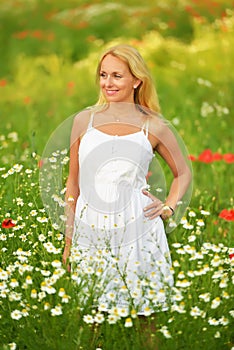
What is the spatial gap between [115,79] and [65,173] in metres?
0.93

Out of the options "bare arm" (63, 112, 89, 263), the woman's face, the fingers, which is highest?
the woman's face

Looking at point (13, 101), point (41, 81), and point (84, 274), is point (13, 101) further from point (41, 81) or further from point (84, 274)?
point (84, 274)

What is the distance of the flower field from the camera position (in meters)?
2.79

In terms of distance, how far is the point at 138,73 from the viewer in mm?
3104

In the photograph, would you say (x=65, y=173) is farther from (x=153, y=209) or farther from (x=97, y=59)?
(x=97, y=59)

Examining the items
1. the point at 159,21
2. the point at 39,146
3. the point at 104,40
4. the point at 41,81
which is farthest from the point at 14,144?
the point at 159,21

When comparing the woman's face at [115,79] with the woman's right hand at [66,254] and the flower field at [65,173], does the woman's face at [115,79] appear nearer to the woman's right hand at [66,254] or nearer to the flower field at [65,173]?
the flower field at [65,173]

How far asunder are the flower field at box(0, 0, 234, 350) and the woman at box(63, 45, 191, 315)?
9 cm

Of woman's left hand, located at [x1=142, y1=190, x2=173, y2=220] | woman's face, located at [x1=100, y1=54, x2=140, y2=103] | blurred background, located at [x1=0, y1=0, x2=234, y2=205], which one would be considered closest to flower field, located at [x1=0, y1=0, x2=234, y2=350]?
blurred background, located at [x1=0, y1=0, x2=234, y2=205]

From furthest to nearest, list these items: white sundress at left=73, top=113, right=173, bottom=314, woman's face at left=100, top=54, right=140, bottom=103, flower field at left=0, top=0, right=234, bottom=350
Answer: woman's face at left=100, top=54, right=140, bottom=103 → white sundress at left=73, top=113, right=173, bottom=314 → flower field at left=0, top=0, right=234, bottom=350

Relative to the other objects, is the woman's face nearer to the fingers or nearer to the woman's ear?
the woman's ear

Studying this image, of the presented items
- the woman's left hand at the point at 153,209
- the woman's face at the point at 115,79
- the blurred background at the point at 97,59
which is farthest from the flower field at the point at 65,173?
the woman's face at the point at 115,79

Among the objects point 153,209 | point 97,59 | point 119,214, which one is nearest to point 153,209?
point 153,209

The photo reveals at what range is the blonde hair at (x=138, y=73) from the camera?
3.09 meters
